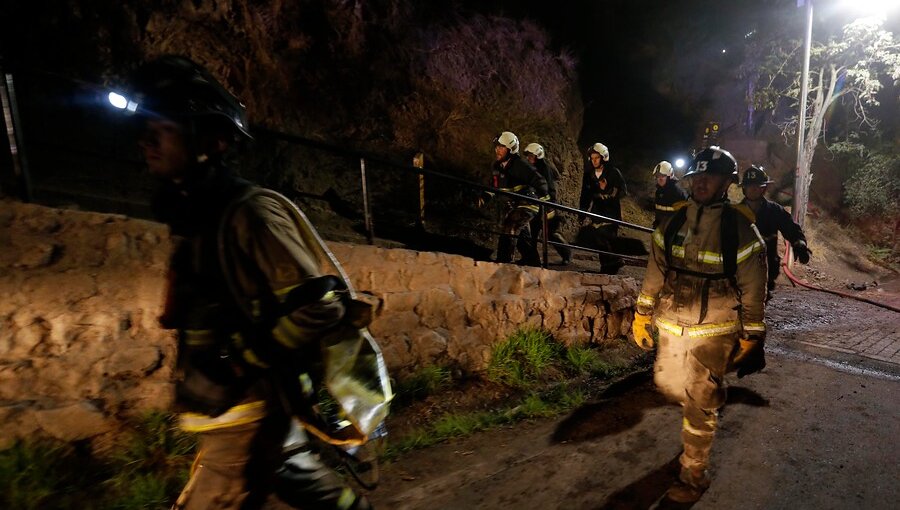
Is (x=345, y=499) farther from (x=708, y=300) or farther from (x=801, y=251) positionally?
(x=801, y=251)

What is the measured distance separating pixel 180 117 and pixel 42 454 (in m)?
2.10

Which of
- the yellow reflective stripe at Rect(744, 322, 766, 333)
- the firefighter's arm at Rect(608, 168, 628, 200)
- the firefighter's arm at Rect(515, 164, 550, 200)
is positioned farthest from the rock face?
the firefighter's arm at Rect(608, 168, 628, 200)

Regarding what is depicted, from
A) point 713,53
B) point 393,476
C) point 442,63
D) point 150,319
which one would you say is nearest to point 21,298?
point 150,319

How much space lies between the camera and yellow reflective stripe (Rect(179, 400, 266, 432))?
162 centimetres

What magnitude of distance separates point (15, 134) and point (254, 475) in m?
2.52

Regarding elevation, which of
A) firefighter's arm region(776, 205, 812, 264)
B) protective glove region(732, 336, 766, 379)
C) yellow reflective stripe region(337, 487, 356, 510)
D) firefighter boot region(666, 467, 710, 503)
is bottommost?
firefighter boot region(666, 467, 710, 503)

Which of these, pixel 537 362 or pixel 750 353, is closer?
pixel 750 353

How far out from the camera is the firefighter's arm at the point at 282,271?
1494mm

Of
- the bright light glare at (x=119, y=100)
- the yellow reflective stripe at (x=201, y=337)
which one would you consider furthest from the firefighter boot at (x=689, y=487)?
the bright light glare at (x=119, y=100)

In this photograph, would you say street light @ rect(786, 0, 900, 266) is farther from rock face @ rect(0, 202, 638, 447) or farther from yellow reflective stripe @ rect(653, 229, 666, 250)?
rock face @ rect(0, 202, 638, 447)

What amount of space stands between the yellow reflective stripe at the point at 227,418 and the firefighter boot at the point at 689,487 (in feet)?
8.09

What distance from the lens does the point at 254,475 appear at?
1710mm

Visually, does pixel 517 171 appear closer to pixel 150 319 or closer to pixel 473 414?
pixel 473 414

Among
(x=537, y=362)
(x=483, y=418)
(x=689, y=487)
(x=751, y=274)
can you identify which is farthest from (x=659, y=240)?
(x=537, y=362)
